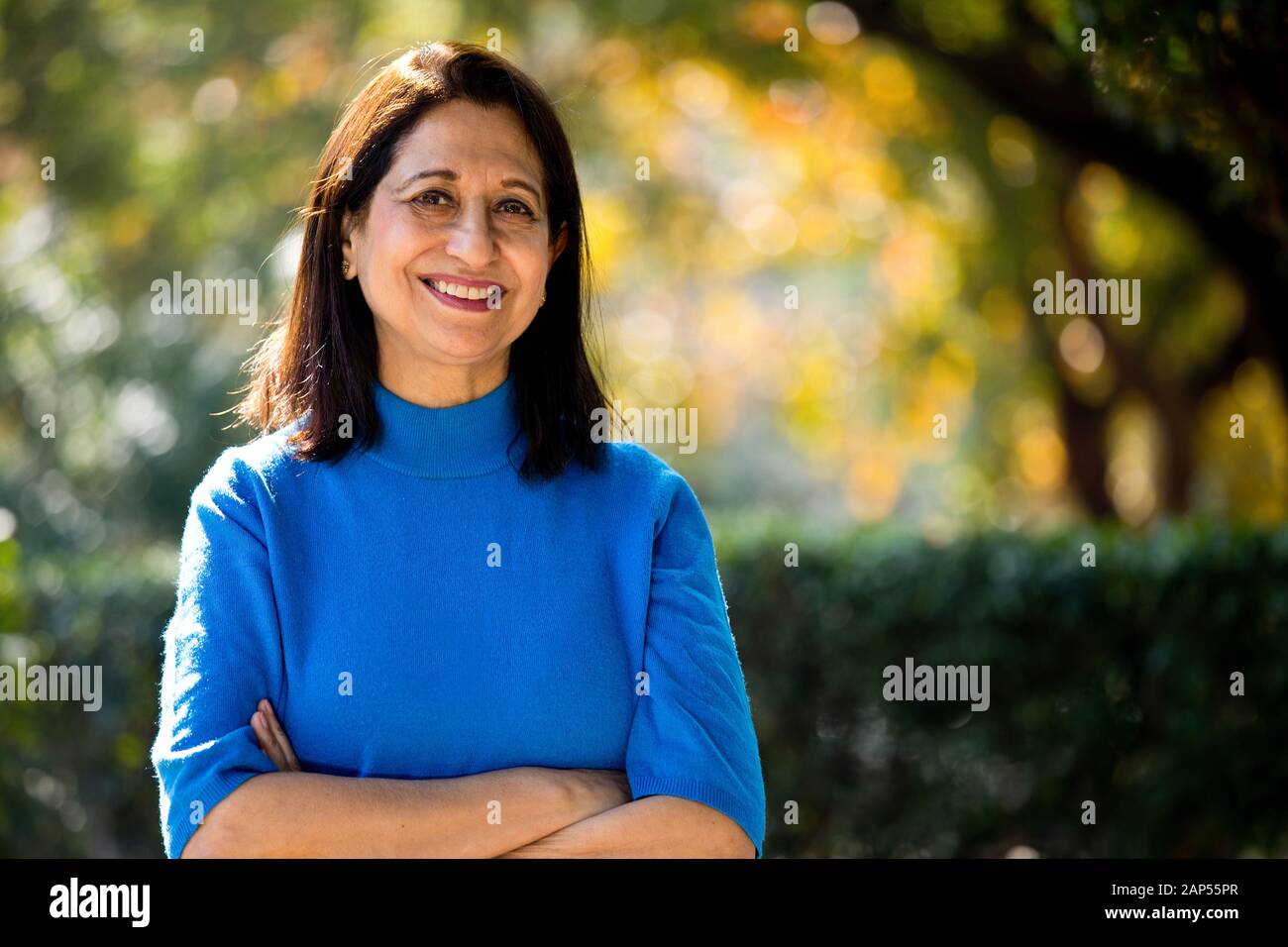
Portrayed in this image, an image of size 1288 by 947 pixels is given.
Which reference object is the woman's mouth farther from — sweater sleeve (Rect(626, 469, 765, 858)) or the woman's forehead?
sweater sleeve (Rect(626, 469, 765, 858))

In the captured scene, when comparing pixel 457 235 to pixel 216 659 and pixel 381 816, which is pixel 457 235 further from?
pixel 381 816

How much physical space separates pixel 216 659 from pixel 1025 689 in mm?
4465

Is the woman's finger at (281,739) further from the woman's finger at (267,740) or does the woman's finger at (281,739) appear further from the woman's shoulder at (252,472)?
the woman's shoulder at (252,472)

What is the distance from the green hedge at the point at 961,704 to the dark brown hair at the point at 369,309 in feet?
9.84

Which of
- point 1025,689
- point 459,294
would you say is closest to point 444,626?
point 459,294

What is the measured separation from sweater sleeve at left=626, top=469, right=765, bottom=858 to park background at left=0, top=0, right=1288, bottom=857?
0.82 m

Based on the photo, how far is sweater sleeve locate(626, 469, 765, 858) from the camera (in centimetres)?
227

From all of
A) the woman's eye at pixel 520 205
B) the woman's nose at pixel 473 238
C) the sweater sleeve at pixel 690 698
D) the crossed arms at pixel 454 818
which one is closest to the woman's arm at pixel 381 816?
the crossed arms at pixel 454 818

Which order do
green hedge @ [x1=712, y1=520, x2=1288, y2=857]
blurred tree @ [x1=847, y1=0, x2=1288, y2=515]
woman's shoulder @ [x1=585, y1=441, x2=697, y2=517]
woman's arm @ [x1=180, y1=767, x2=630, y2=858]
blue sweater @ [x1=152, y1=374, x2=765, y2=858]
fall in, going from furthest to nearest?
green hedge @ [x1=712, y1=520, x2=1288, y2=857] < blurred tree @ [x1=847, y1=0, x2=1288, y2=515] < woman's shoulder @ [x1=585, y1=441, x2=697, y2=517] < blue sweater @ [x1=152, y1=374, x2=765, y2=858] < woman's arm @ [x1=180, y1=767, x2=630, y2=858]

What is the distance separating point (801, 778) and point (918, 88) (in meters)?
4.97

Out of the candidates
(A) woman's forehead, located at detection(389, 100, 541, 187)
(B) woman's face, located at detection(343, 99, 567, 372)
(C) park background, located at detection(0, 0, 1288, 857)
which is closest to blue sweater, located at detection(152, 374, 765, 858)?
(B) woman's face, located at detection(343, 99, 567, 372)

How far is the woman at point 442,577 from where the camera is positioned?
2.17 meters

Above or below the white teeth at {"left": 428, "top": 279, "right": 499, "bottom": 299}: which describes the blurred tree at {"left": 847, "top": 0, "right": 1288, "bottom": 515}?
above

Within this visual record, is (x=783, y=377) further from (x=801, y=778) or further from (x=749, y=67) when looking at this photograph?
(x=801, y=778)
